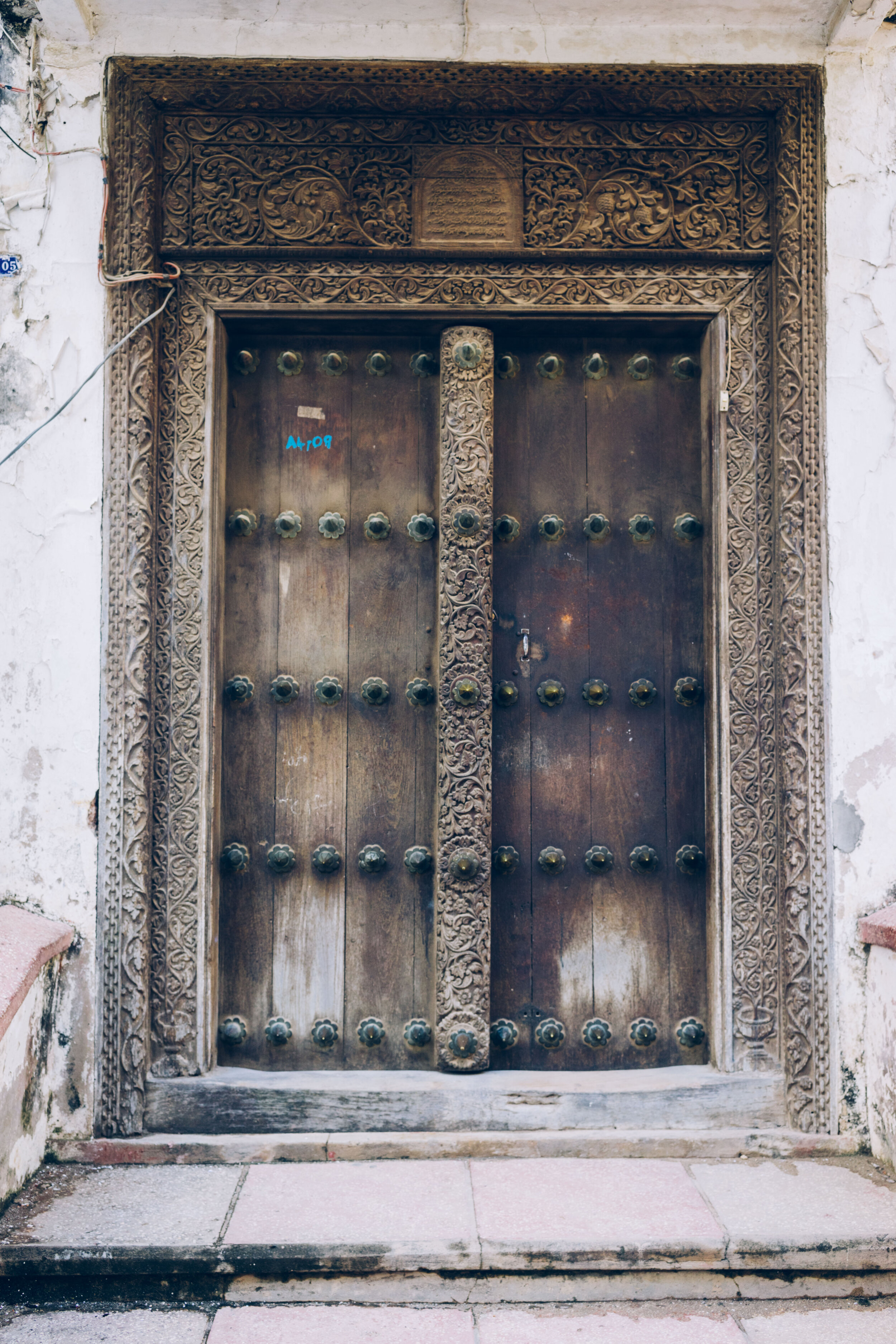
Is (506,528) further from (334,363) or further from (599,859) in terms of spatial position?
(599,859)

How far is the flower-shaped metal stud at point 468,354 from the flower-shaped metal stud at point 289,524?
56cm

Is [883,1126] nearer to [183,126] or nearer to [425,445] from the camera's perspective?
[425,445]

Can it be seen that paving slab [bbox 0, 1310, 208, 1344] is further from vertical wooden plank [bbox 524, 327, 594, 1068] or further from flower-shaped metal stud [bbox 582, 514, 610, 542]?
Answer: flower-shaped metal stud [bbox 582, 514, 610, 542]

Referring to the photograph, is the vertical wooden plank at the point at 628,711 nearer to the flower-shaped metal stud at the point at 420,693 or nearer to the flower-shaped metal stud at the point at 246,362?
the flower-shaped metal stud at the point at 420,693

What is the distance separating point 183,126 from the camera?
2307 mm

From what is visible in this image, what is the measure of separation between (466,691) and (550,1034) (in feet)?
2.94

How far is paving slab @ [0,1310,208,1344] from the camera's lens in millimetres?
1644

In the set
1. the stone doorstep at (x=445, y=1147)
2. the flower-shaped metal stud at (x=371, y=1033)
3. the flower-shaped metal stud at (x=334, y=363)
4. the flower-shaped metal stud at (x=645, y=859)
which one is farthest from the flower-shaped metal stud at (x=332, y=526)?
the stone doorstep at (x=445, y=1147)

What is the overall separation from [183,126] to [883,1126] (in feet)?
9.63

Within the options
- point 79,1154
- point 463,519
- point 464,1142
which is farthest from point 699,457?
point 79,1154

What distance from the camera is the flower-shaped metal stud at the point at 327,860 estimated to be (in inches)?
92.0

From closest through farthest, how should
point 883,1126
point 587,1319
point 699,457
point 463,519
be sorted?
1. point 587,1319
2. point 883,1126
3. point 463,519
4. point 699,457

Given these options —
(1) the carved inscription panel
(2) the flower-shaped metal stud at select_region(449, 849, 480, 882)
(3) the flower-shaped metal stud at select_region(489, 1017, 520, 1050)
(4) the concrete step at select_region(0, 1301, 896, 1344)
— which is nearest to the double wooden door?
(3) the flower-shaped metal stud at select_region(489, 1017, 520, 1050)

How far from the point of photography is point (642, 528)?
240cm
